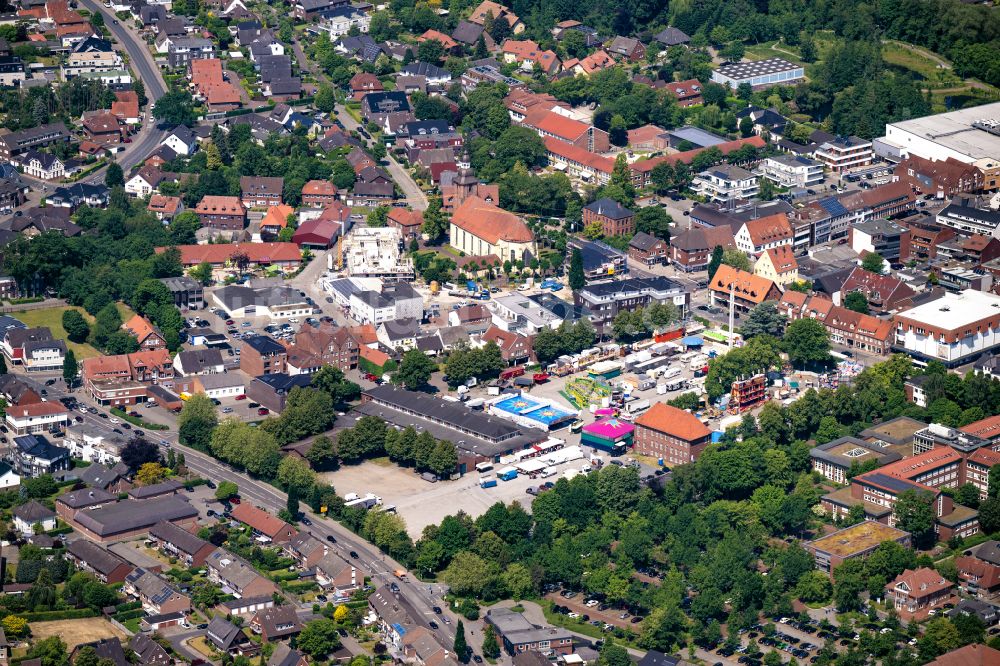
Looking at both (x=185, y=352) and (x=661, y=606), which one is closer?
(x=661, y=606)

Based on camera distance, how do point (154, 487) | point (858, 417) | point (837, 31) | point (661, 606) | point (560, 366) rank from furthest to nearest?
point (837, 31) < point (560, 366) < point (858, 417) < point (154, 487) < point (661, 606)

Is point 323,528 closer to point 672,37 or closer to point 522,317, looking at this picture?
point 522,317

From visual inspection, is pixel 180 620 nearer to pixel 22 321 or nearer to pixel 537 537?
pixel 537 537

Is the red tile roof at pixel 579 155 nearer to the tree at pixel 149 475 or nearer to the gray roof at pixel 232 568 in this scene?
the tree at pixel 149 475

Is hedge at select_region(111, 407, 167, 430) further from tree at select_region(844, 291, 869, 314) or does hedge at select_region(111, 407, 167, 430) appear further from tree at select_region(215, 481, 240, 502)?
tree at select_region(844, 291, 869, 314)

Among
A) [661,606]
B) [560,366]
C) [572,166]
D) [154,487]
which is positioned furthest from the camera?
[572,166]

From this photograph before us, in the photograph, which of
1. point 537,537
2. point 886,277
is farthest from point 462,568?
point 886,277

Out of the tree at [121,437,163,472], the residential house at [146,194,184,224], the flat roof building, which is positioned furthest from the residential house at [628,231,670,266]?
the tree at [121,437,163,472]
